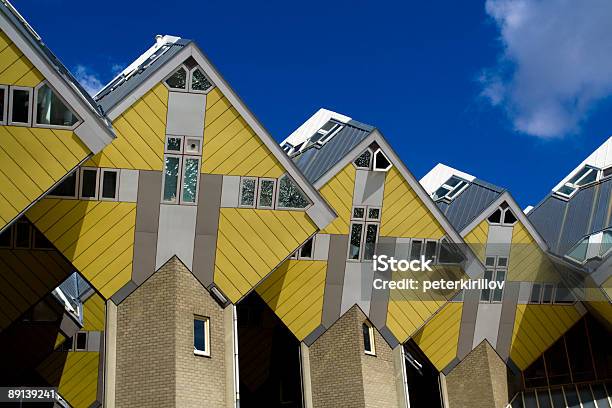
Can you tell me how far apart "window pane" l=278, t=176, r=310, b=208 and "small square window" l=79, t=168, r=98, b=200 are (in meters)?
5.92

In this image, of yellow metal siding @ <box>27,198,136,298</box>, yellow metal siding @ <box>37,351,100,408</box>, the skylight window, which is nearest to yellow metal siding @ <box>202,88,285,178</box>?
yellow metal siding @ <box>27,198,136,298</box>

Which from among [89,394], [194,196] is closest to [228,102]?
[194,196]

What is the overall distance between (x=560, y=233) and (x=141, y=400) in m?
22.1

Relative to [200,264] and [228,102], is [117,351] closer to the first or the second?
[200,264]

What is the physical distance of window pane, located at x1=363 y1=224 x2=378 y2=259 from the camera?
31.2m

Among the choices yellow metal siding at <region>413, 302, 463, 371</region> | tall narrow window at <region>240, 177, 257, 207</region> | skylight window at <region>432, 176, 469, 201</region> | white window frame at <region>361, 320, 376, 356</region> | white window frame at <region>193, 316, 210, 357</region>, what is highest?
skylight window at <region>432, 176, 469, 201</region>

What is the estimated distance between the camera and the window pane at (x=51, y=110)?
22016 mm

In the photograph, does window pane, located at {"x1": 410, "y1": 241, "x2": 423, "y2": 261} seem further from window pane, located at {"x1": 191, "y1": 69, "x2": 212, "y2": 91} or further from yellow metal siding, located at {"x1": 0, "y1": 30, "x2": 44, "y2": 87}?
yellow metal siding, located at {"x1": 0, "y1": 30, "x2": 44, "y2": 87}

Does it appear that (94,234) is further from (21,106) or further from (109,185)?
(21,106)

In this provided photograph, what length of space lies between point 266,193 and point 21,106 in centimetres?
836

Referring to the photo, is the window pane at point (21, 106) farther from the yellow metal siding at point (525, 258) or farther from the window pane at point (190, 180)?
the yellow metal siding at point (525, 258)

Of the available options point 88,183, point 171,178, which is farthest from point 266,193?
point 88,183

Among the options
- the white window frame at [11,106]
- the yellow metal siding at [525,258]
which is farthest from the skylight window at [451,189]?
the white window frame at [11,106]

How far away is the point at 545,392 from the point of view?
37906 millimetres
